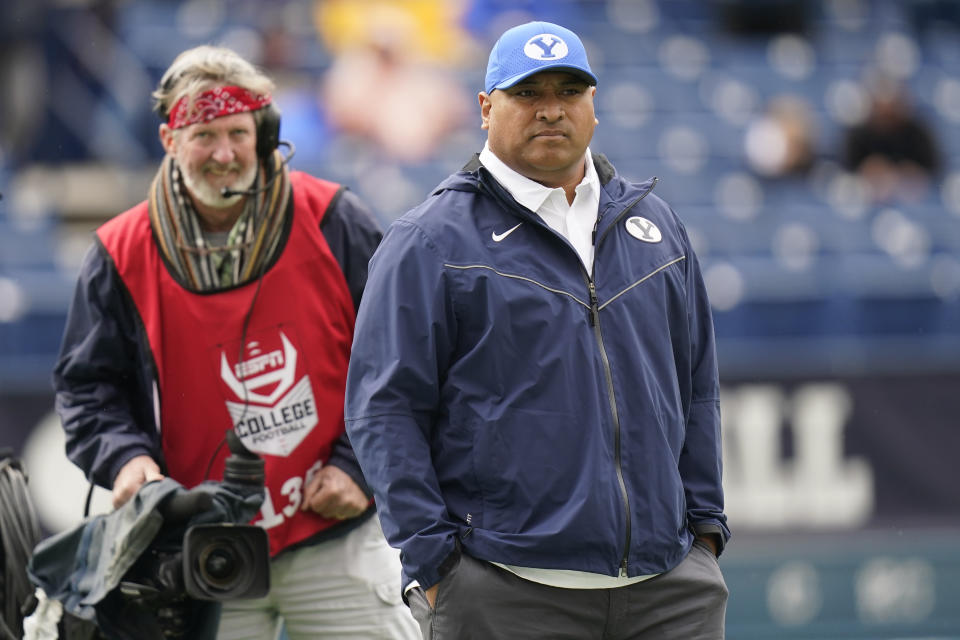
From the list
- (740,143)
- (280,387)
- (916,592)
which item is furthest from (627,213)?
(740,143)

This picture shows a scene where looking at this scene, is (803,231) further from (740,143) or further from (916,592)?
(916,592)

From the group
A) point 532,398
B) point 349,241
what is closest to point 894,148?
point 349,241

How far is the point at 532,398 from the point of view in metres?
2.92

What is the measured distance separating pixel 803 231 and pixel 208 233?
6.90 meters

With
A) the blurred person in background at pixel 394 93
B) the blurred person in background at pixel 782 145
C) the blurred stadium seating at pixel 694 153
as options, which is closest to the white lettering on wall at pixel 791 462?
the blurred stadium seating at pixel 694 153

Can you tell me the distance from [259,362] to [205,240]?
1.10ft

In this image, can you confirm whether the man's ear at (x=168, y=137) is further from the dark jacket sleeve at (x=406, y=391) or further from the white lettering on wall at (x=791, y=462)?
the white lettering on wall at (x=791, y=462)

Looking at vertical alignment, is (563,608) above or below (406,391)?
below

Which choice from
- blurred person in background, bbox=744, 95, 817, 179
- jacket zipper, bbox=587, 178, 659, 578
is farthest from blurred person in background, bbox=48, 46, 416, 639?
blurred person in background, bbox=744, 95, 817, 179

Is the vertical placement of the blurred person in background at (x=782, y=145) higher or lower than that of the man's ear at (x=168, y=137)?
lower

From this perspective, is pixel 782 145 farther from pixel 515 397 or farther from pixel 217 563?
pixel 515 397

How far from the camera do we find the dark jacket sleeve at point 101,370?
3.69 m

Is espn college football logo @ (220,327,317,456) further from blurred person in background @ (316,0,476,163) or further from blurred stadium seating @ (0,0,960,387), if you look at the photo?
blurred person in background @ (316,0,476,163)

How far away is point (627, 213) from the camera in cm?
316
